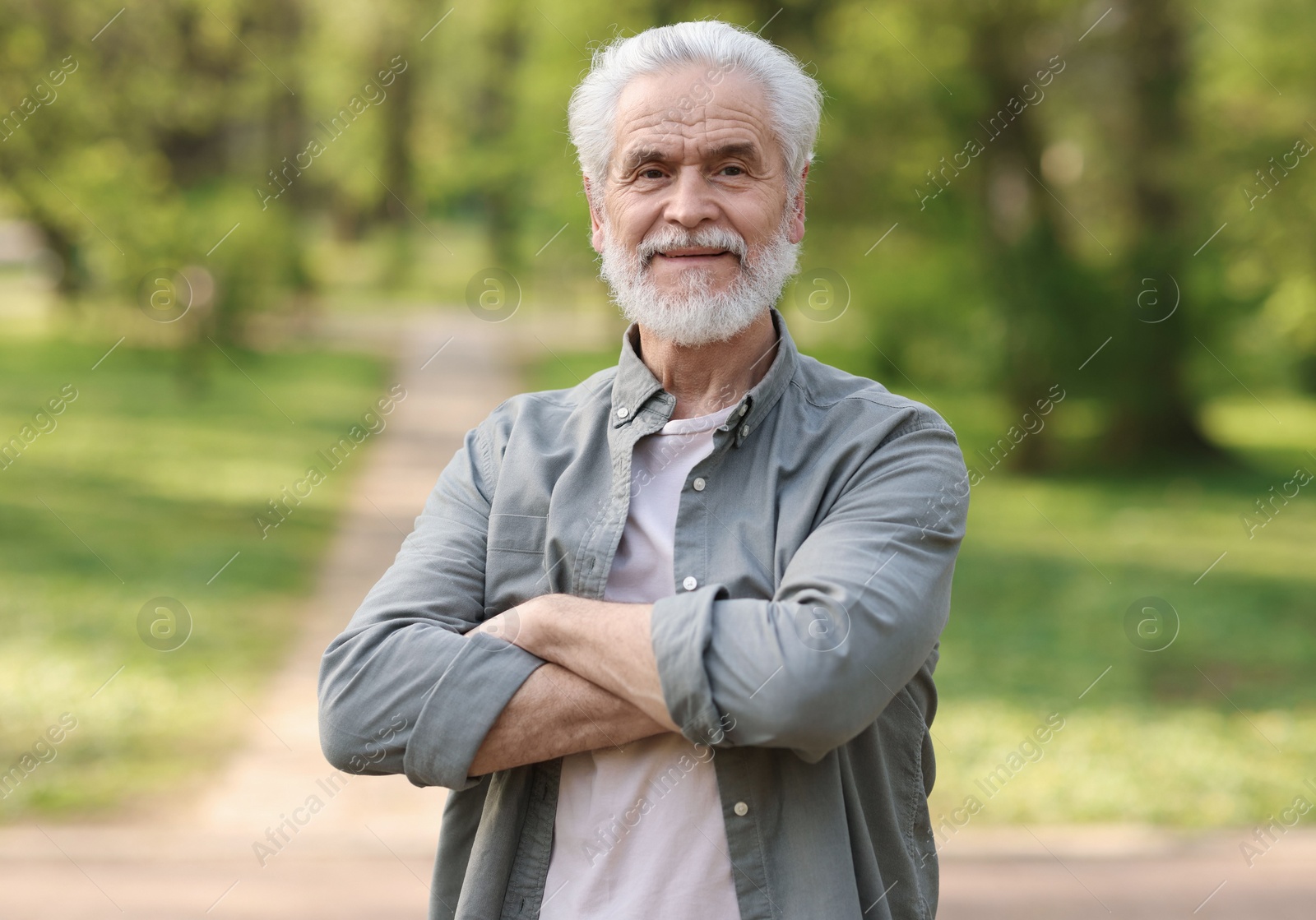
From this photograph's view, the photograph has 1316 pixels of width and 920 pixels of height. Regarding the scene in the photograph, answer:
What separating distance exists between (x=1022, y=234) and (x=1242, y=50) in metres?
3.86

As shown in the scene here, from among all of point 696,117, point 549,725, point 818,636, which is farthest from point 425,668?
point 696,117

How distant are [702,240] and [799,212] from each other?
26 centimetres

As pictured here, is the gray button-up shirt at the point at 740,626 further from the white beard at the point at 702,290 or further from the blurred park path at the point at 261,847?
the blurred park path at the point at 261,847

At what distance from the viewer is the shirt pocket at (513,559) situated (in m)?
2.18

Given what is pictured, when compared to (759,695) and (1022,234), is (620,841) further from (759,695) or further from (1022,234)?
(1022,234)

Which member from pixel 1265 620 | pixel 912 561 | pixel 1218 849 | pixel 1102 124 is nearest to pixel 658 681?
pixel 912 561

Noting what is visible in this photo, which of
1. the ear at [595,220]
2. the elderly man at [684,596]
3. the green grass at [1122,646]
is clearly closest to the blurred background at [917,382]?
the green grass at [1122,646]

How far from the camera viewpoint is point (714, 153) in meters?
2.12

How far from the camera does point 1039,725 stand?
267 inches

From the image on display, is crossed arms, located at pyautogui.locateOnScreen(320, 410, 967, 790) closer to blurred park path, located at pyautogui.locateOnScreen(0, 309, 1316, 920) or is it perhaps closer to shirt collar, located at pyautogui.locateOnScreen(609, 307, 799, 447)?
shirt collar, located at pyautogui.locateOnScreen(609, 307, 799, 447)

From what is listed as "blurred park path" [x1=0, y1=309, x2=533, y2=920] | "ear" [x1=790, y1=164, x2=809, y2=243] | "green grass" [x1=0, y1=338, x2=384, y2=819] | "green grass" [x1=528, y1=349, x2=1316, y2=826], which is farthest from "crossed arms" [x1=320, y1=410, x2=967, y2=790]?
"green grass" [x1=0, y1=338, x2=384, y2=819]

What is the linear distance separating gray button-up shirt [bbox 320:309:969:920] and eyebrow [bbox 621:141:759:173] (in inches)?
12.4

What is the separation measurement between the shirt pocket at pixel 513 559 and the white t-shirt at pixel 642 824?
14 cm

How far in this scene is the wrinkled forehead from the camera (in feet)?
6.92
